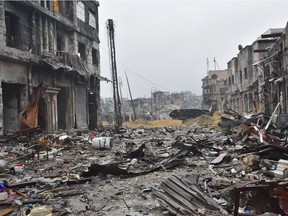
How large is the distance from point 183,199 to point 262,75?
19387 mm

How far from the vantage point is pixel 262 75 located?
2131 centimetres

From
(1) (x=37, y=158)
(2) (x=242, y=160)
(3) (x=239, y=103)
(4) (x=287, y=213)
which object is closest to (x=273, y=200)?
(4) (x=287, y=213)

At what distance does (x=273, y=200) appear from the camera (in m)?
3.06

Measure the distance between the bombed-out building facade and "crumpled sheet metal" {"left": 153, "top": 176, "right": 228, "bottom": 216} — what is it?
39.8 feet

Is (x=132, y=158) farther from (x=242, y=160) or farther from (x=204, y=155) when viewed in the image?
(x=242, y=160)

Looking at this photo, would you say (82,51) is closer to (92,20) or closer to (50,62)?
(92,20)

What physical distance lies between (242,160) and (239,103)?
25.2m

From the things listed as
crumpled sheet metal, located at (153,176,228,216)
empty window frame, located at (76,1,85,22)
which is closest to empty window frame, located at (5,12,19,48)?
empty window frame, located at (76,1,85,22)

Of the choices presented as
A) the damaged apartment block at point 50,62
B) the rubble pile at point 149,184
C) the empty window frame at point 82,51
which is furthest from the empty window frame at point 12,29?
the rubble pile at point 149,184

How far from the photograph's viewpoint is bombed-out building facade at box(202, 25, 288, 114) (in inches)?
626

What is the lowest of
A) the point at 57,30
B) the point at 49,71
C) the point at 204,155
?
the point at 204,155

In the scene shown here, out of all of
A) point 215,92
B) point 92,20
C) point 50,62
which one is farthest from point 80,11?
point 215,92

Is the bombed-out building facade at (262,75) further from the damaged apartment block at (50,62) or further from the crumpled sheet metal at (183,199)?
the crumpled sheet metal at (183,199)

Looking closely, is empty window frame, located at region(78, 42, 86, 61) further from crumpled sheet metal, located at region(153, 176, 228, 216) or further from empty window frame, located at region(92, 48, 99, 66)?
crumpled sheet metal, located at region(153, 176, 228, 216)
